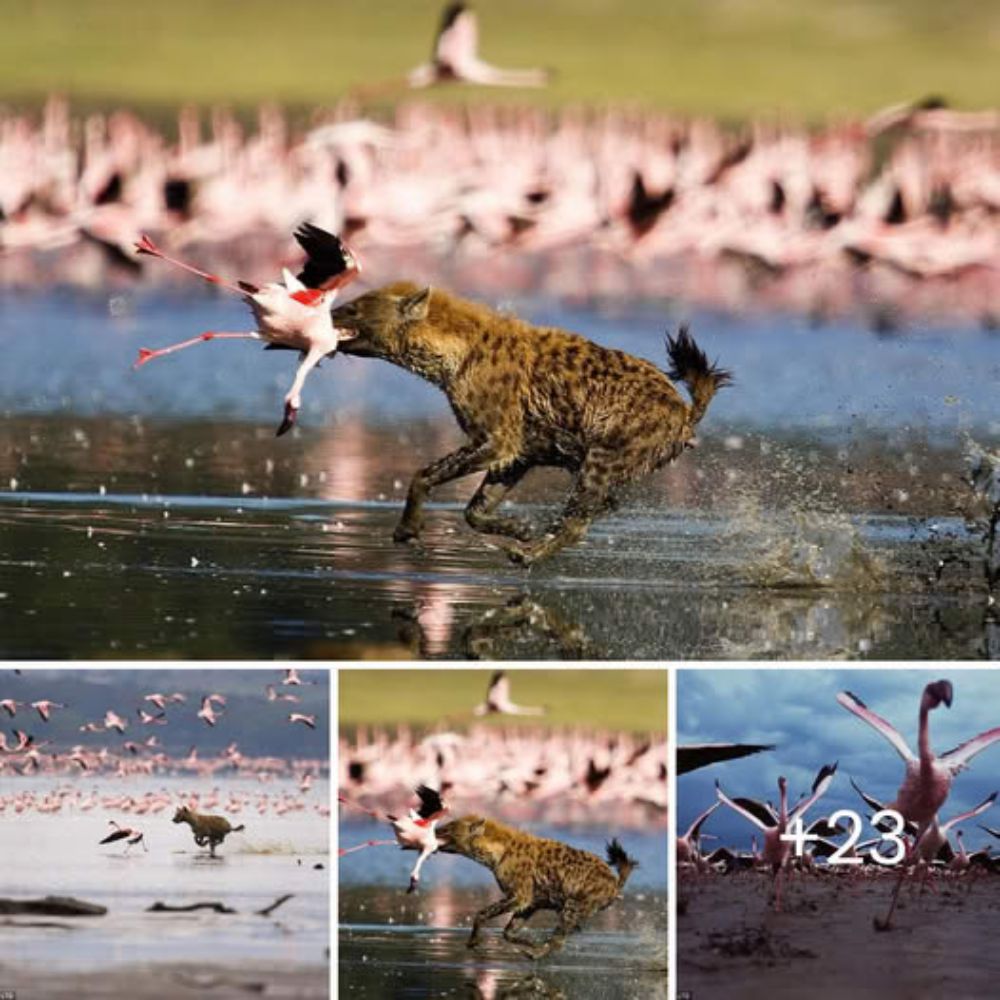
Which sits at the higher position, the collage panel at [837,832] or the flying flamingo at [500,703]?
the flying flamingo at [500,703]

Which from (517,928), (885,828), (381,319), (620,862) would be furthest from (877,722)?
(381,319)

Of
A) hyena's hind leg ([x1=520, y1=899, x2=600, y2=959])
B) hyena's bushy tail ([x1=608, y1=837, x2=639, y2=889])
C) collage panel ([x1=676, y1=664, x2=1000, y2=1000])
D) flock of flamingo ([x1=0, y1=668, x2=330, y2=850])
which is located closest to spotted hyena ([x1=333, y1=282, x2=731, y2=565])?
collage panel ([x1=676, y1=664, x2=1000, y2=1000])

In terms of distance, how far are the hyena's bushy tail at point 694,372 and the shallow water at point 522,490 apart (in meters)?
0.06

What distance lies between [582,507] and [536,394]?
0.30m

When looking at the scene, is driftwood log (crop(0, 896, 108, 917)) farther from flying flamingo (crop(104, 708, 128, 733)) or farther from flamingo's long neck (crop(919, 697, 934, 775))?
flamingo's long neck (crop(919, 697, 934, 775))

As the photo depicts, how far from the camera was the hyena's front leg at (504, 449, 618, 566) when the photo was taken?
6.45 meters

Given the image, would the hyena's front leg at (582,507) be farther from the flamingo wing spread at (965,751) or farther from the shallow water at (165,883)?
the flamingo wing spread at (965,751)

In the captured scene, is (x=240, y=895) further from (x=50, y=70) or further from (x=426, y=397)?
(x=50, y=70)

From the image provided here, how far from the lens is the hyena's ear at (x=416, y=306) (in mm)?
6430

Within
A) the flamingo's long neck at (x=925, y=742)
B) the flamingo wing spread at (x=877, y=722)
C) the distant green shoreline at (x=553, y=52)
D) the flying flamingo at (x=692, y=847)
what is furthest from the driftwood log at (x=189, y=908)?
the distant green shoreline at (x=553, y=52)

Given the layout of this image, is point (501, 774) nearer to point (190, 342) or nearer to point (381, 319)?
point (381, 319)

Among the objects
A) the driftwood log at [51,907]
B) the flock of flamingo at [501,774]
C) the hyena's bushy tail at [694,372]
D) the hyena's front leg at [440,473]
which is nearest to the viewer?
the driftwood log at [51,907]

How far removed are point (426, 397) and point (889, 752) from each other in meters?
1.43

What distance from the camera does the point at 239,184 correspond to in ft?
21.7
